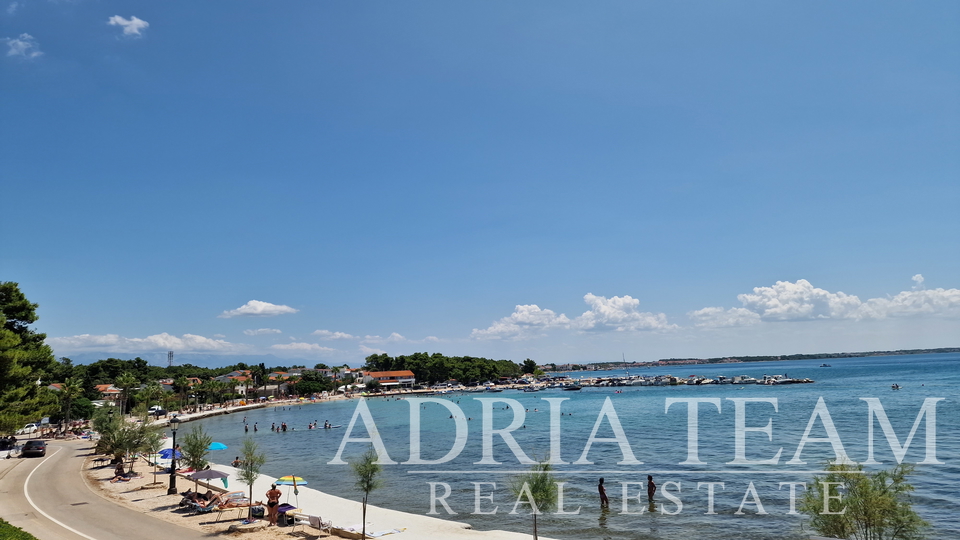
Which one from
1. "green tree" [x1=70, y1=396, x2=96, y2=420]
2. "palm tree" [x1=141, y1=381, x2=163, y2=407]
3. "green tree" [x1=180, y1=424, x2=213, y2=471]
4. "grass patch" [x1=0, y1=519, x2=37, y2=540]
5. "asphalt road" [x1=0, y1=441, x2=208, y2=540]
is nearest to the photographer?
"grass patch" [x1=0, y1=519, x2=37, y2=540]

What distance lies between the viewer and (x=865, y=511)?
1254 centimetres

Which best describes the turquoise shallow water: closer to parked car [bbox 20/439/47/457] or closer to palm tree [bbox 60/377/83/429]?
parked car [bbox 20/439/47/457]

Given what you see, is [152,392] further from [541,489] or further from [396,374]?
[396,374]

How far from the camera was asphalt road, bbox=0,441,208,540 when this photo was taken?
17688 mm

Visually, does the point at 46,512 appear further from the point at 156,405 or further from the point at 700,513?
the point at 156,405

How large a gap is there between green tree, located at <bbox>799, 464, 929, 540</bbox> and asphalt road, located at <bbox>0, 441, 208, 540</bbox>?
18774mm

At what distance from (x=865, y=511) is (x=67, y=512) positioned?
2662 centimetres

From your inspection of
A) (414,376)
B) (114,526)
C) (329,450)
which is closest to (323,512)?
(114,526)

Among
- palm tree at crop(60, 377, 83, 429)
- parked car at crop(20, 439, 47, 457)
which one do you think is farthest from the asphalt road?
palm tree at crop(60, 377, 83, 429)

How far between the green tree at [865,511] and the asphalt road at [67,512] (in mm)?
18774

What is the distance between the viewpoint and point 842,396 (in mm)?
A: 84438

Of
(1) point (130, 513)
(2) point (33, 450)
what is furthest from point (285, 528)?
(2) point (33, 450)

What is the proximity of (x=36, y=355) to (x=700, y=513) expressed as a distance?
40.1 metres

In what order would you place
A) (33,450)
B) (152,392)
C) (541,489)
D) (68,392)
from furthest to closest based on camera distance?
(152,392) < (68,392) < (33,450) < (541,489)
